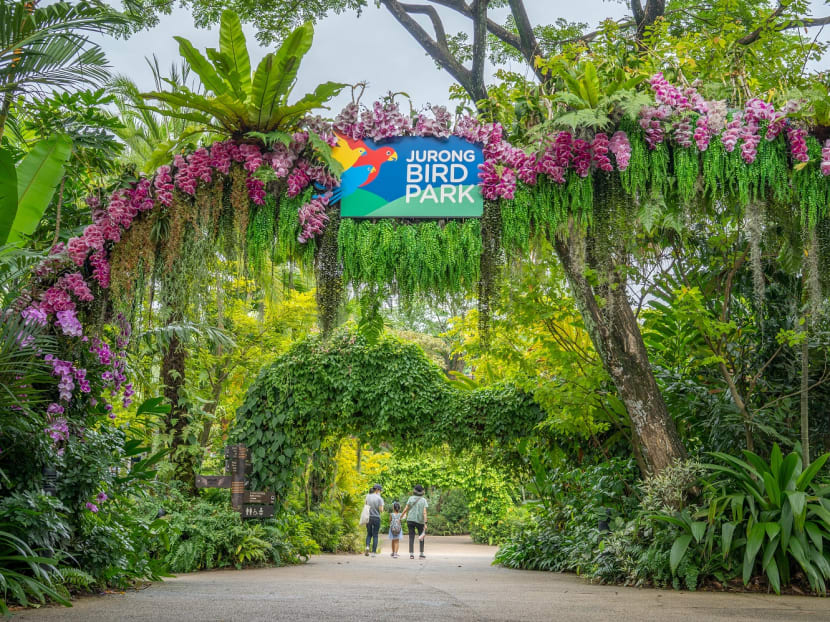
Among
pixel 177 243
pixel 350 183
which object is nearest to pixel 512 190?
pixel 350 183

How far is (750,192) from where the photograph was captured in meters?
5.08

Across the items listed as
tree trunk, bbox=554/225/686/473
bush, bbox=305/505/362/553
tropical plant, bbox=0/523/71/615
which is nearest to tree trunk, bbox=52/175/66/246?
tropical plant, bbox=0/523/71/615

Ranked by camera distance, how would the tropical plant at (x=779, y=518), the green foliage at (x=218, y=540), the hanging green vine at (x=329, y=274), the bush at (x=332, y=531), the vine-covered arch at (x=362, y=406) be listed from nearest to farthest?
the hanging green vine at (x=329, y=274) → the tropical plant at (x=779, y=518) → the green foliage at (x=218, y=540) → the vine-covered arch at (x=362, y=406) → the bush at (x=332, y=531)

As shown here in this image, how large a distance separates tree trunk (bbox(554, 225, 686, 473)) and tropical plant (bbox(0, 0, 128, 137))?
190 inches

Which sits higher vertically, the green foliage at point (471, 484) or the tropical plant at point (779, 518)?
the tropical plant at point (779, 518)

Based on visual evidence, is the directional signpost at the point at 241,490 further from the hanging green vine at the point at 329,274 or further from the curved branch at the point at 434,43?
the curved branch at the point at 434,43

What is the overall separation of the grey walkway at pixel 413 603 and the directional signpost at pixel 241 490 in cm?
244

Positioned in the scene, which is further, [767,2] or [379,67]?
[767,2]

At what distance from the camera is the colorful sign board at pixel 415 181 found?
5184 millimetres

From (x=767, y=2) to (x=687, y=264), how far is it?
4.93 m

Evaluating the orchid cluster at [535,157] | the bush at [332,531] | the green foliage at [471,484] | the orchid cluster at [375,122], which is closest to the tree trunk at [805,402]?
the orchid cluster at [535,157]

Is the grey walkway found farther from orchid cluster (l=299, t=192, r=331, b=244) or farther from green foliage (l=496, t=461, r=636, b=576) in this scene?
orchid cluster (l=299, t=192, r=331, b=244)

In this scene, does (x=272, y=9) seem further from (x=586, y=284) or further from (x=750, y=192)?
(x=750, y=192)

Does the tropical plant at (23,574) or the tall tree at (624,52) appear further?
the tall tree at (624,52)
